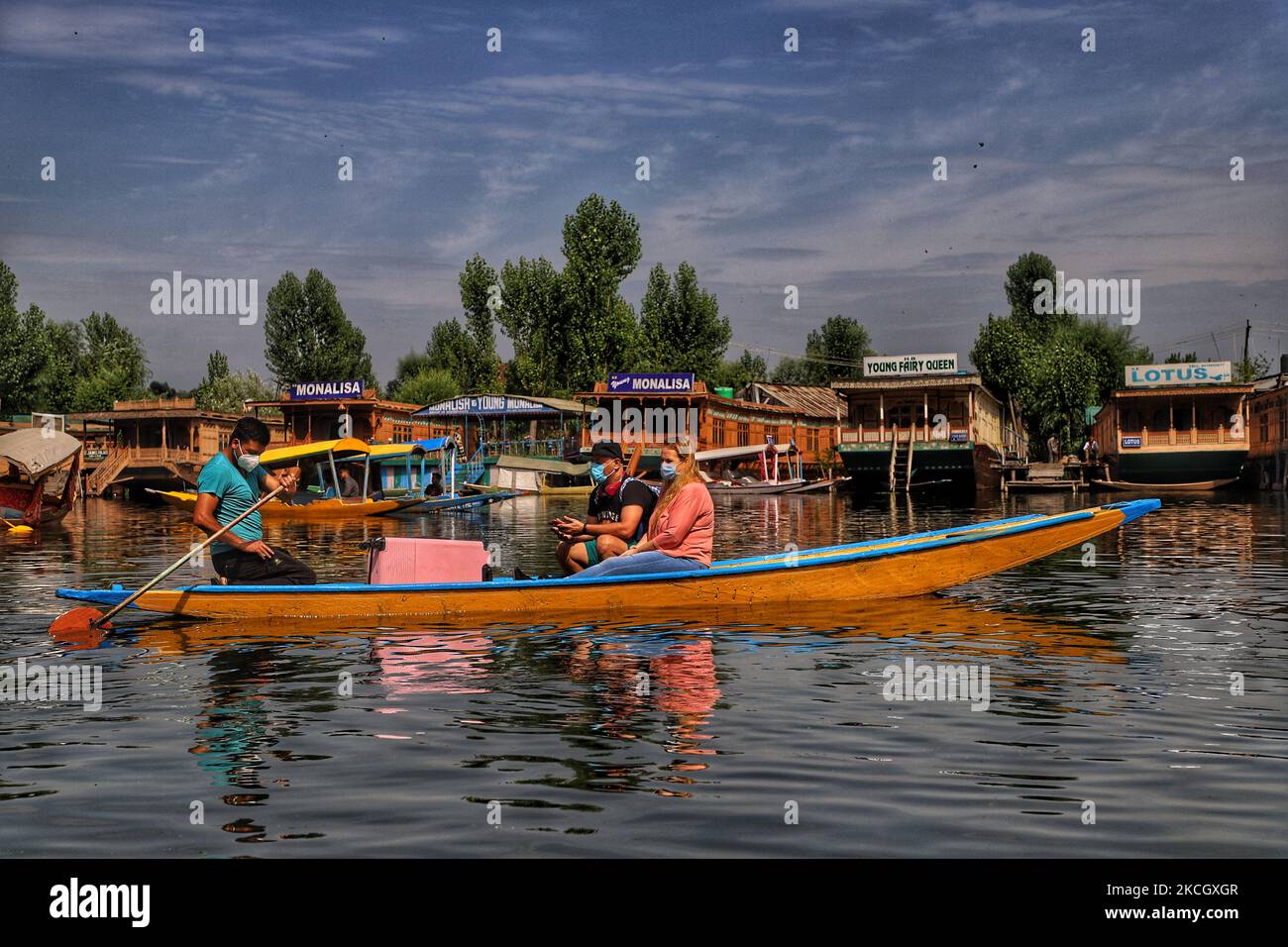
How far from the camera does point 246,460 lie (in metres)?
10.9

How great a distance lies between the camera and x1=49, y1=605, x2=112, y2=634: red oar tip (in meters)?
11.3

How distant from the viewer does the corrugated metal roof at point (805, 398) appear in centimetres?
7488

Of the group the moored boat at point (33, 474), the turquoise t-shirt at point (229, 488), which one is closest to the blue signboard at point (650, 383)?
the moored boat at point (33, 474)

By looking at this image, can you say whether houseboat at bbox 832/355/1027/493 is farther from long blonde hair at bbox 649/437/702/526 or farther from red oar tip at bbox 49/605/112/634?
red oar tip at bbox 49/605/112/634

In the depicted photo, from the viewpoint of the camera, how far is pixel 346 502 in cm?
3625

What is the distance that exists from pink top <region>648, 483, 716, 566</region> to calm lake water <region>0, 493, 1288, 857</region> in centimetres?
83

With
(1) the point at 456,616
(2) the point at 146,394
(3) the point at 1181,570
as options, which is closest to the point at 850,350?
(2) the point at 146,394

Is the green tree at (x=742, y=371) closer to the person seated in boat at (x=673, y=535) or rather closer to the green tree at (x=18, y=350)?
the green tree at (x=18, y=350)

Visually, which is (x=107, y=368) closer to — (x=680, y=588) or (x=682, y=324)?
(x=682, y=324)

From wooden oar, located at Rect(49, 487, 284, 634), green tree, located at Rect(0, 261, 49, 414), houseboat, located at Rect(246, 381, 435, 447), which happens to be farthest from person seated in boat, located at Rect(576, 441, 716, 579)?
green tree, located at Rect(0, 261, 49, 414)

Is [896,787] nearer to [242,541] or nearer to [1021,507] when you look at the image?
[242,541]

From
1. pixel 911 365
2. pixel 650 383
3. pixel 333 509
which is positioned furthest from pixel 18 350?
pixel 911 365

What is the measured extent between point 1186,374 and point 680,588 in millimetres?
45708
